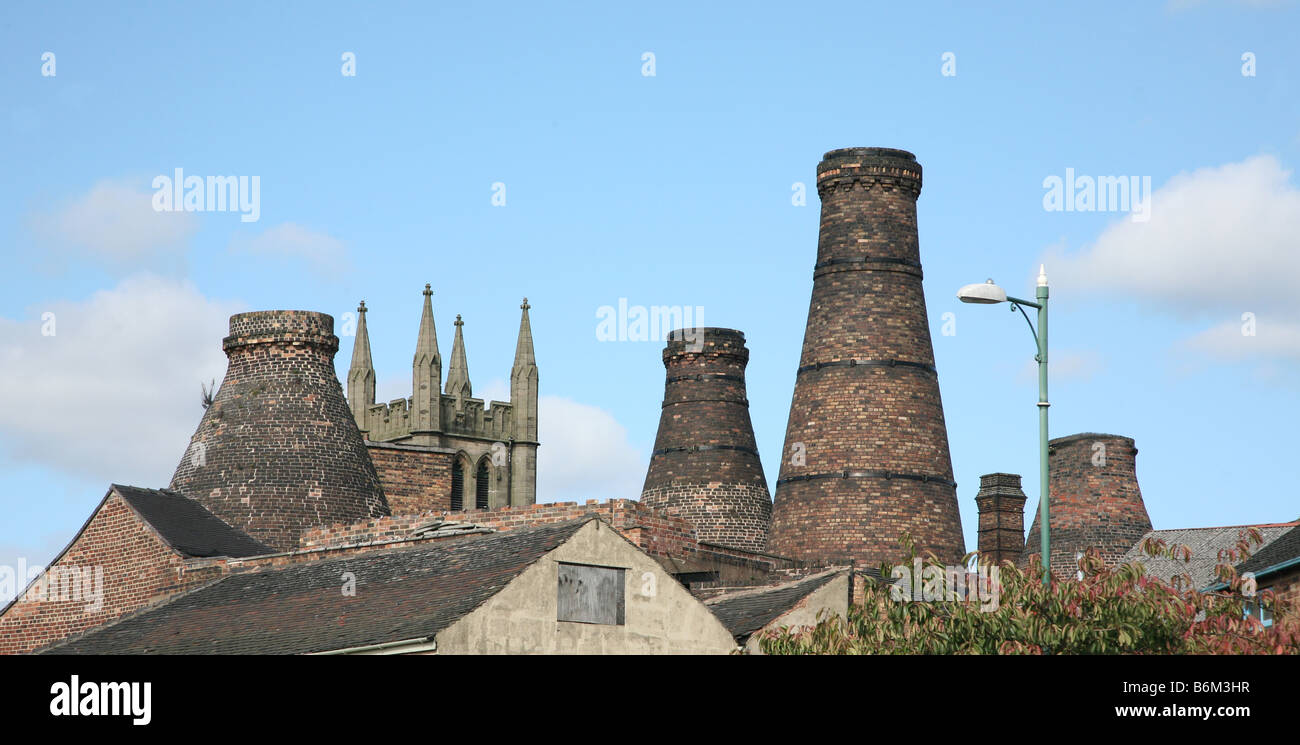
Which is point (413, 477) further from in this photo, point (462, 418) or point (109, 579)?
point (462, 418)

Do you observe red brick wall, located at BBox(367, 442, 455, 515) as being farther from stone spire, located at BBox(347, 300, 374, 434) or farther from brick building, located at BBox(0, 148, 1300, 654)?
stone spire, located at BBox(347, 300, 374, 434)

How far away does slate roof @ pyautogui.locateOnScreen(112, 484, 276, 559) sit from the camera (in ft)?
129

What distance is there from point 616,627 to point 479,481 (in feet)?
183

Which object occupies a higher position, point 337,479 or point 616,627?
point 337,479

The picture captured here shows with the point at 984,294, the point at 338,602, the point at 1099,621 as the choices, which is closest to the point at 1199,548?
the point at 338,602

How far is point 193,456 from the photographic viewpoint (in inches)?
1686

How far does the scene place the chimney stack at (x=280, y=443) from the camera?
41.7 m

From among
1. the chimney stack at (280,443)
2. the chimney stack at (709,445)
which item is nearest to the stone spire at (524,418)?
the chimney stack at (709,445)

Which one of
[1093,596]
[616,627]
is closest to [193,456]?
[616,627]

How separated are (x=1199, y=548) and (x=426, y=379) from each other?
41.6 m

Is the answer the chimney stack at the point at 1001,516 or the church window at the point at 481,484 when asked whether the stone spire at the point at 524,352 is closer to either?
the church window at the point at 481,484

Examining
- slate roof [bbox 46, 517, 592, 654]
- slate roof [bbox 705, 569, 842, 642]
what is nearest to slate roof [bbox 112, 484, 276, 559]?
slate roof [bbox 46, 517, 592, 654]
